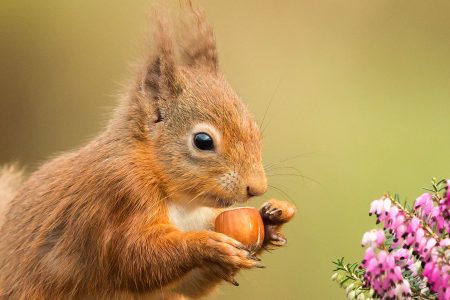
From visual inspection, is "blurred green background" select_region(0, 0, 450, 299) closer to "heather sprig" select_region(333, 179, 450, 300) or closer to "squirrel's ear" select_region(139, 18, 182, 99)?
"squirrel's ear" select_region(139, 18, 182, 99)

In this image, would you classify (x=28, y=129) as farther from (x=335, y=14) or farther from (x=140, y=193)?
(x=140, y=193)

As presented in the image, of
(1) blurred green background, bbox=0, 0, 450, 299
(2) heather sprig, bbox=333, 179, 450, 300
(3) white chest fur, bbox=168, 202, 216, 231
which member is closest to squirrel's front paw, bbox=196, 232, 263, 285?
(3) white chest fur, bbox=168, 202, 216, 231

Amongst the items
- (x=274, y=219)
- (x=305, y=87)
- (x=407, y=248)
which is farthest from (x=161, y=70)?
(x=305, y=87)

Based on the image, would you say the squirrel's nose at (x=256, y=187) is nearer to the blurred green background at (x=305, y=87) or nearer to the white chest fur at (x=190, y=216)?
the white chest fur at (x=190, y=216)

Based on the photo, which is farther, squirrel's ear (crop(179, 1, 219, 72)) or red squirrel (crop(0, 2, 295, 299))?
squirrel's ear (crop(179, 1, 219, 72))

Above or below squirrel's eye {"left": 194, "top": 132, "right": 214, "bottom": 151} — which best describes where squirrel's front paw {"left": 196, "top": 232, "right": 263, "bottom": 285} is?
below

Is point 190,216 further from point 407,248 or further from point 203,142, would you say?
point 407,248
